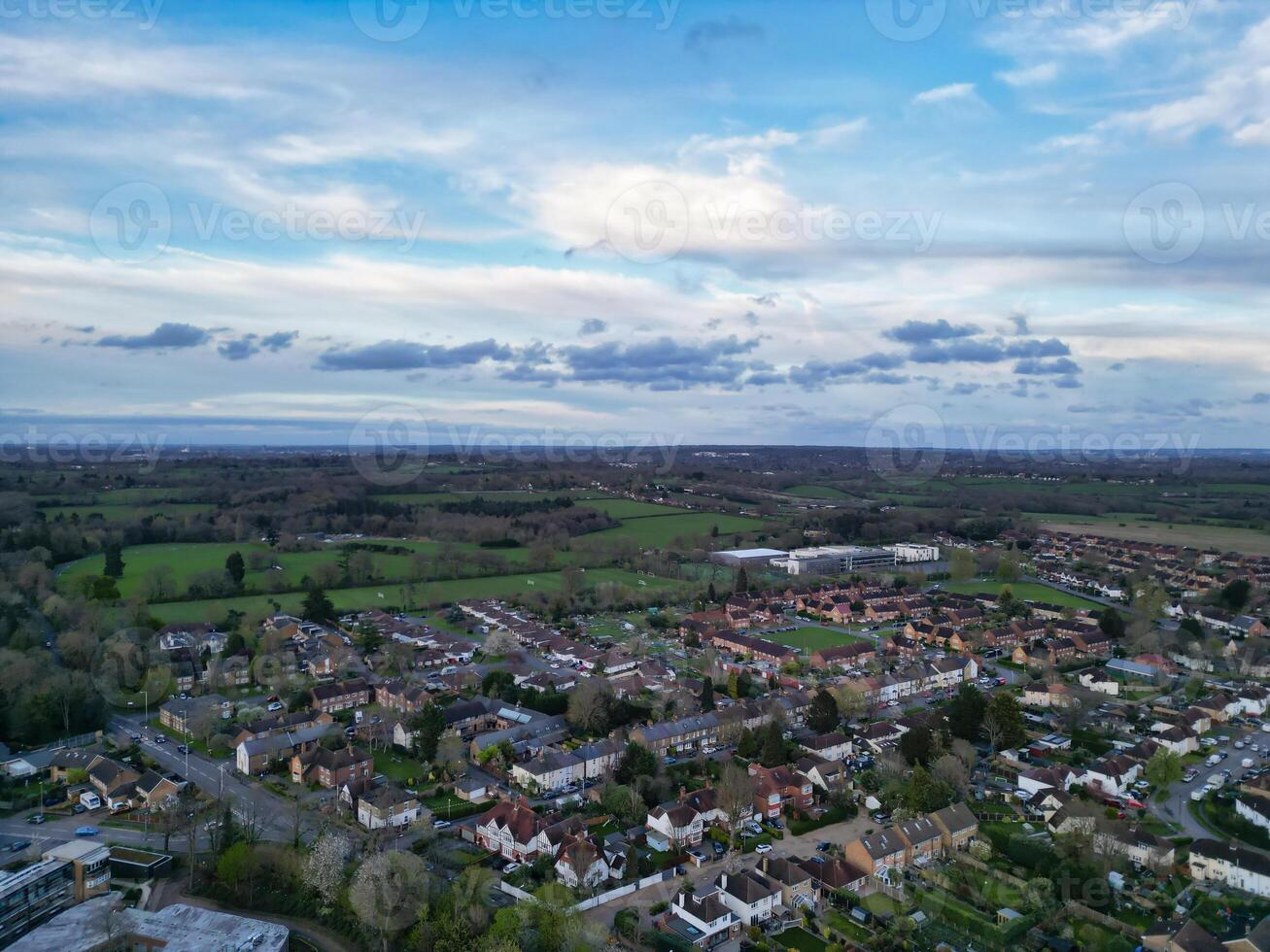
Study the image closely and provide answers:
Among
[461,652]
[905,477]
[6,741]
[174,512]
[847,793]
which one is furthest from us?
[905,477]

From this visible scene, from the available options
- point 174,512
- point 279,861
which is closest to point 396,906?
point 279,861

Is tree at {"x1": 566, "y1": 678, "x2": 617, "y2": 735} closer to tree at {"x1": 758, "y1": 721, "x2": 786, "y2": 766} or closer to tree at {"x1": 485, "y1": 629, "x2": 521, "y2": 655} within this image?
tree at {"x1": 758, "y1": 721, "x2": 786, "y2": 766}

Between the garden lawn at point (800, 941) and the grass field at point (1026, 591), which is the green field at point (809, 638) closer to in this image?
the grass field at point (1026, 591)

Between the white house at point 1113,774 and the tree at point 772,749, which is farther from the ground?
the tree at point 772,749

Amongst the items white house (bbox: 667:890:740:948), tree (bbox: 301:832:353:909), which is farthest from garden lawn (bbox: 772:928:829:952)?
tree (bbox: 301:832:353:909)

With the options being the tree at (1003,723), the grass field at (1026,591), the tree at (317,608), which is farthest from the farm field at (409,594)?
the tree at (1003,723)

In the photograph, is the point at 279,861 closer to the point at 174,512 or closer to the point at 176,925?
the point at 176,925

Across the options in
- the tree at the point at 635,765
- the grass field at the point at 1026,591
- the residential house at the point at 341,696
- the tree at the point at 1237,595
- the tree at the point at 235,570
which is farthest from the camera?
the grass field at the point at 1026,591
